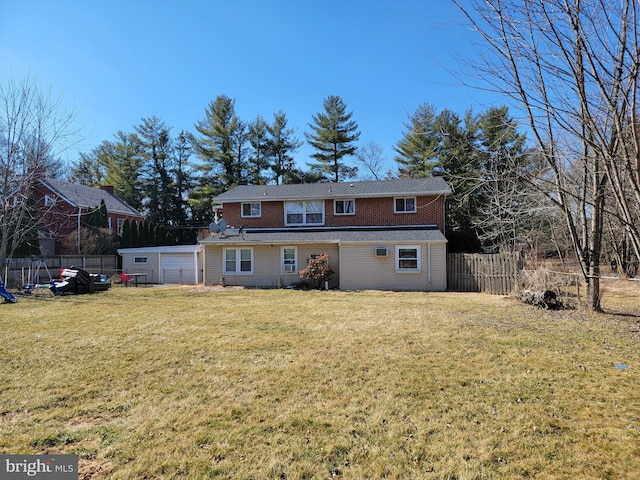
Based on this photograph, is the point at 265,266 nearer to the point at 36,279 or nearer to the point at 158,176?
the point at 36,279

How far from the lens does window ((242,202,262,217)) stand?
20547 mm

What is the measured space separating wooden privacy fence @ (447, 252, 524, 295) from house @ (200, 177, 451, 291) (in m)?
0.78

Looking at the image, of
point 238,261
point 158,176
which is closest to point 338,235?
point 238,261

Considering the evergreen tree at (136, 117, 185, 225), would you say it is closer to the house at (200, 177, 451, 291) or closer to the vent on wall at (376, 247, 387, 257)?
the house at (200, 177, 451, 291)

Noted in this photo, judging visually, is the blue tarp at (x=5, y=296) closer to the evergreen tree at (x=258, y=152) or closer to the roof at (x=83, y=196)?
the roof at (x=83, y=196)

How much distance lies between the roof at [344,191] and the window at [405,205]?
20.6 inches

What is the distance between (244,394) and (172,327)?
4.50 meters

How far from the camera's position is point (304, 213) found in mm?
20078

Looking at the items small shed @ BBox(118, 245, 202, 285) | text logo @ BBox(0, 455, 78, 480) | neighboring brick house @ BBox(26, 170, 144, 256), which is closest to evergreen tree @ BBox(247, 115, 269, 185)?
neighboring brick house @ BBox(26, 170, 144, 256)

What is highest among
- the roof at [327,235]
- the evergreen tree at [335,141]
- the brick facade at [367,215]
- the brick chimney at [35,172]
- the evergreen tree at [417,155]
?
the evergreen tree at [335,141]

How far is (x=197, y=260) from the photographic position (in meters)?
20.6

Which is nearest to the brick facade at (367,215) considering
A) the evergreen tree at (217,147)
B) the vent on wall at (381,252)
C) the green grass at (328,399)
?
the vent on wall at (381,252)

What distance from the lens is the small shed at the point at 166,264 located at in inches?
819

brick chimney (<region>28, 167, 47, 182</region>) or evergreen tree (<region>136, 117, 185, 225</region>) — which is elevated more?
evergreen tree (<region>136, 117, 185, 225</region>)
